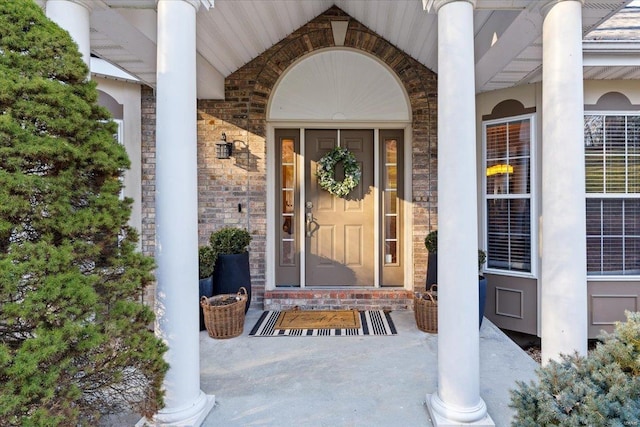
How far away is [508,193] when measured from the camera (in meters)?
4.32

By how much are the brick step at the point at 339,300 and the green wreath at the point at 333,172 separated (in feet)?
4.28

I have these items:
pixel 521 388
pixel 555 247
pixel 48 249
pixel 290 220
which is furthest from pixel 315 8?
pixel 521 388

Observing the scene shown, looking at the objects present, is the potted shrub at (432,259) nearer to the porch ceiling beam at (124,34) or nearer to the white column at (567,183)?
the white column at (567,183)

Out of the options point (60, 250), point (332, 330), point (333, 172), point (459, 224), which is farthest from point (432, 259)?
point (60, 250)

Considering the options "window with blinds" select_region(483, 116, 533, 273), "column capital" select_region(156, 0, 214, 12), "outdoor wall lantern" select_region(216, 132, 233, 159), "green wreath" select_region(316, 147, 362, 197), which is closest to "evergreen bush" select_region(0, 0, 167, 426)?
"column capital" select_region(156, 0, 214, 12)

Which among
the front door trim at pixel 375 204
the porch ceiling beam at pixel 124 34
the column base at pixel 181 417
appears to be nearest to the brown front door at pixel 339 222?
the front door trim at pixel 375 204

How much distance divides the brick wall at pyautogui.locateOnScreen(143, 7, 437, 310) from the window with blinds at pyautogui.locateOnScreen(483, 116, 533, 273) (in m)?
0.68

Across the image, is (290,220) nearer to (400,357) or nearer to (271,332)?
(271,332)

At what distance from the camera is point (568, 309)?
2207 millimetres

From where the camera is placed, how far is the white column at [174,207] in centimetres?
221

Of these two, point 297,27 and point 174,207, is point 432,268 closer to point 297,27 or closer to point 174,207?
point 174,207

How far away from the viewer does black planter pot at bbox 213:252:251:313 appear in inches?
161

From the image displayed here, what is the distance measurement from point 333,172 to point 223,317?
221cm

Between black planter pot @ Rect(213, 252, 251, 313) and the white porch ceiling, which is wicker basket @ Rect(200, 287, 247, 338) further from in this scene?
the white porch ceiling
